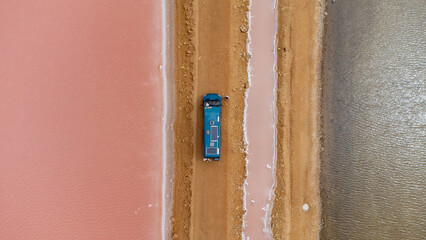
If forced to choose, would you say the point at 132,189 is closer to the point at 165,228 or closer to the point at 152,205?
the point at 152,205

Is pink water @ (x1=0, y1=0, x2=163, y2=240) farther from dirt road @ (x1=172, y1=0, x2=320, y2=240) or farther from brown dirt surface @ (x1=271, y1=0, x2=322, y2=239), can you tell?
brown dirt surface @ (x1=271, y1=0, x2=322, y2=239)

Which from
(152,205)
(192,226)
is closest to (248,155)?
(192,226)

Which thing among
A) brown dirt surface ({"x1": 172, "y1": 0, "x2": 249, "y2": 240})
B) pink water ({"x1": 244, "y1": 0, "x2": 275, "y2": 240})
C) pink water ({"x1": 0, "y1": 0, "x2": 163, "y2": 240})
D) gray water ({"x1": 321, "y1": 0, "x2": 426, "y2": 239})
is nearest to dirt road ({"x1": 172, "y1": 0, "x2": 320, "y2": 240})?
brown dirt surface ({"x1": 172, "y1": 0, "x2": 249, "y2": 240})

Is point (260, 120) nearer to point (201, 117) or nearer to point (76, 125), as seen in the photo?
point (201, 117)

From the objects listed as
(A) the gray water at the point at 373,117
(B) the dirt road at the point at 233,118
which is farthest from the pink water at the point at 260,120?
(A) the gray water at the point at 373,117

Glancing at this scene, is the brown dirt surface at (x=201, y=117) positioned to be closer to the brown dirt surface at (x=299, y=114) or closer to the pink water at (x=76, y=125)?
the pink water at (x=76, y=125)

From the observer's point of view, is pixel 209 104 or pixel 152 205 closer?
pixel 209 104
